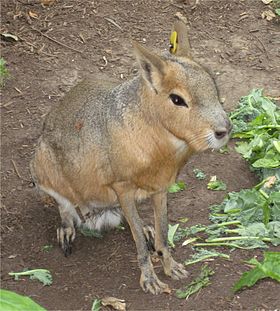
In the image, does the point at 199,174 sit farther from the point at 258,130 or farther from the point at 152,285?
the point at 152,285

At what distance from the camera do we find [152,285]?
15.8 ft

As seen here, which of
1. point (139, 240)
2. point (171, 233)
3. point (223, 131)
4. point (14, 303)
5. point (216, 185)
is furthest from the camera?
point (216, 185)

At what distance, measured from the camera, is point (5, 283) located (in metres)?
4.94

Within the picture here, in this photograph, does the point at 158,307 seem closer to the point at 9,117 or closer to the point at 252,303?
the point at 252,303

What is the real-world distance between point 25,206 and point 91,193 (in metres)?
0.77

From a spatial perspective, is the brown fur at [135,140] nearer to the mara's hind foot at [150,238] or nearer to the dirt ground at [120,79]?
the dirt ground at [120,79]

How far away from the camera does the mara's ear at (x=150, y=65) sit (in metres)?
4.16

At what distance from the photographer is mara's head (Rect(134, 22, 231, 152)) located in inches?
163

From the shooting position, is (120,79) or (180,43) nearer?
(180,43)

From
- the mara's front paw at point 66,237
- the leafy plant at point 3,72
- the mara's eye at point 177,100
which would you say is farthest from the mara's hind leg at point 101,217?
the leafy plant at point 3,72

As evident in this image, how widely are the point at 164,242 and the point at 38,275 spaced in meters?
0.80

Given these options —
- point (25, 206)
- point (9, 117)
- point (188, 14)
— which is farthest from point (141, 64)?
point (188, 14)

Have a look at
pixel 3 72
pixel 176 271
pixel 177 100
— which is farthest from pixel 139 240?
pixel 3 72

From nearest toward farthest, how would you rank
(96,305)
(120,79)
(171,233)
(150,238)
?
(96,305) < (171,233) < (150,238) < (120,79)
